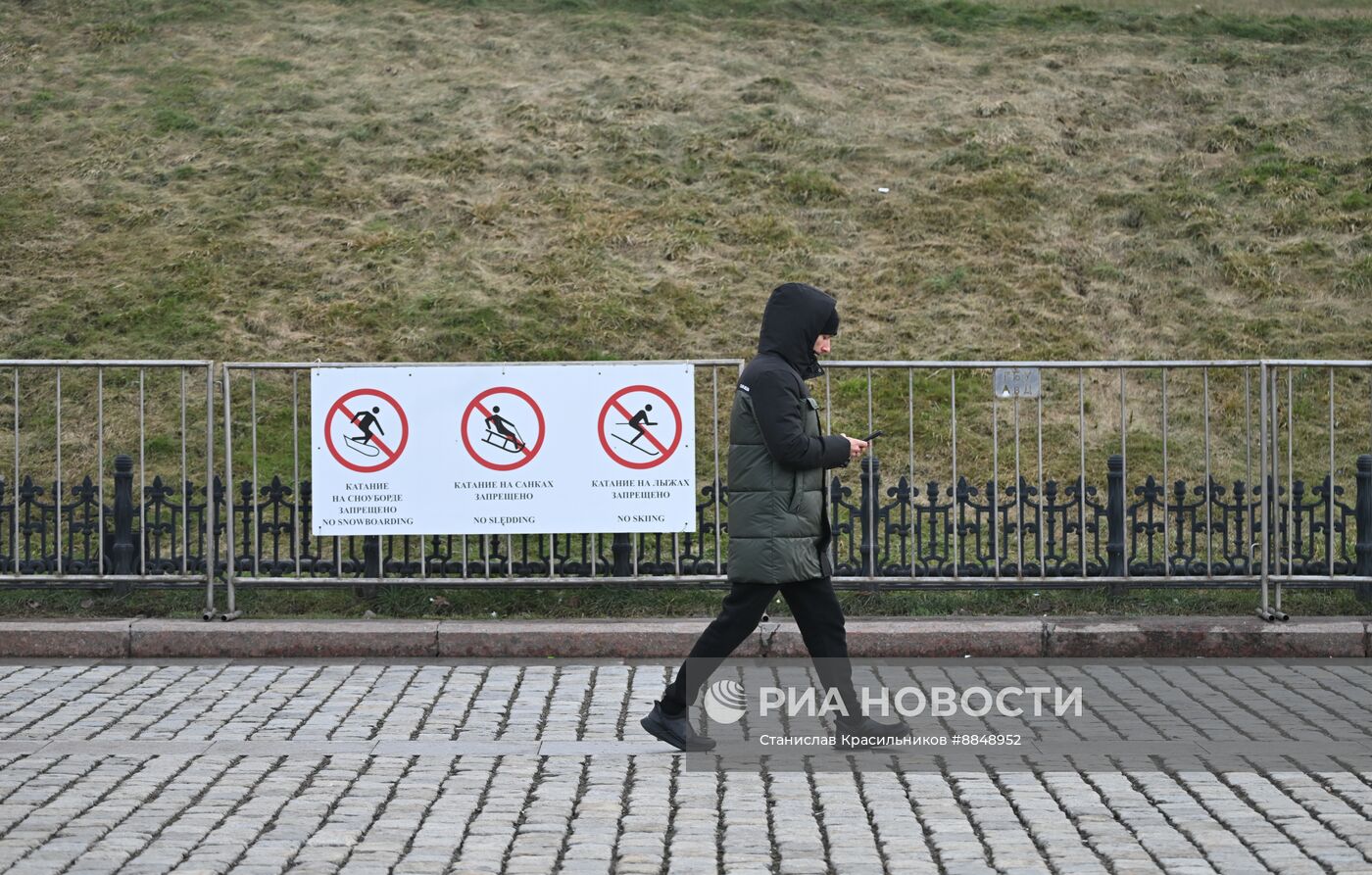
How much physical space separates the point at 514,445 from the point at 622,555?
3.27 feet

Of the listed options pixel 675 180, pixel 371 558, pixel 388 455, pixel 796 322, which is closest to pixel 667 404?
pixel 388 455

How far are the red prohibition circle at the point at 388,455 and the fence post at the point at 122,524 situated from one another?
1.35 metres

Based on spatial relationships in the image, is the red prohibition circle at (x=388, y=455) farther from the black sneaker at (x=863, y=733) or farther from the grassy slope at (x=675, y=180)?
the grassy slope at (x=675, y=180)

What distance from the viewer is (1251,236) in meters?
18.5

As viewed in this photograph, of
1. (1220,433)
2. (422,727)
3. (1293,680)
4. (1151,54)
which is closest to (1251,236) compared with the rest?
(1220,433)

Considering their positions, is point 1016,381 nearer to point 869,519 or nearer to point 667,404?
point 869,519

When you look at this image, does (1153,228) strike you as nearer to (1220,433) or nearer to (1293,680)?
(1220,433)

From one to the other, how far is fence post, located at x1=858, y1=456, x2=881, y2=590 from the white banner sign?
111 centimetres

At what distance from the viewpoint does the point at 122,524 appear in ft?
33.0

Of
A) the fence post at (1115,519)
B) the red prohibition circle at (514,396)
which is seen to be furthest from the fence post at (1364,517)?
the red prohibition circle at (514,396)

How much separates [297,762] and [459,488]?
343 cm

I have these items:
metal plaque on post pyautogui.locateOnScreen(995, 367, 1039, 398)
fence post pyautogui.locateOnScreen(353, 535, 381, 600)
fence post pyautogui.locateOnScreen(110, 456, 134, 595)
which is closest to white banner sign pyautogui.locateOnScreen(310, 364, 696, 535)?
fence post pyautogui.locateOnScreen(353, 535, 381, 600)

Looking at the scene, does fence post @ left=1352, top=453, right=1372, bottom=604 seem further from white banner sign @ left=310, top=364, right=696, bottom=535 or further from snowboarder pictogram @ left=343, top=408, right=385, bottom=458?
snowboarder pictogram @ left=343, top=408, right=385, bottom=458

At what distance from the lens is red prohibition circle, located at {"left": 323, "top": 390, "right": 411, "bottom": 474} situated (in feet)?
32.2
